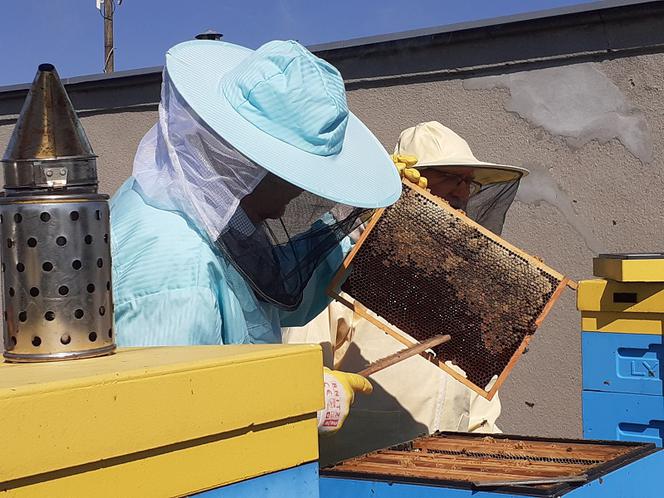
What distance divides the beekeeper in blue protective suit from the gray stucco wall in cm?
202

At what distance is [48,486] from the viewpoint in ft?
2.58

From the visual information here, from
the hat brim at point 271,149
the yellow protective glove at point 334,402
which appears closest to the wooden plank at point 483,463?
the yellow protective glove at point 334,402

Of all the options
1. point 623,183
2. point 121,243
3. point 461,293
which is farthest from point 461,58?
point 121,243

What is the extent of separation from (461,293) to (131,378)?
157 cm

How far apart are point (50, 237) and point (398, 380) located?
1.75m

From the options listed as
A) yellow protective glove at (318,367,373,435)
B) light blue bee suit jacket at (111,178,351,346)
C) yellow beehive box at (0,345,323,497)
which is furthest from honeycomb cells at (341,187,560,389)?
yellow beehive box at (0,345,323,497)

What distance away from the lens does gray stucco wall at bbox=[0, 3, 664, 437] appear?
357 cm

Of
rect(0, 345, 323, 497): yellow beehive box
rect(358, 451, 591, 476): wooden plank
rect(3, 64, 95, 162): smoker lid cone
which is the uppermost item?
rect(3, 64, 95, 162): smoker lid cone

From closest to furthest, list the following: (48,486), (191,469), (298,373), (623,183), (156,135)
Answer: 1. (48,486)
2. (191,469)
3. (298,373)
4. (156,135)
5. (623,183)

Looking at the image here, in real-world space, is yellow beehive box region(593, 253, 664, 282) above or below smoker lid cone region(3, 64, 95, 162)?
below

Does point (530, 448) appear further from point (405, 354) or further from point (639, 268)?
point (639, 268)

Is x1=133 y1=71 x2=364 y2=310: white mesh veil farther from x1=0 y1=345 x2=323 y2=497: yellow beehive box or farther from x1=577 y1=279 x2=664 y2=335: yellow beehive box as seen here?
x1=577 y1=279 x2=664 y2=335: yellow beehive box

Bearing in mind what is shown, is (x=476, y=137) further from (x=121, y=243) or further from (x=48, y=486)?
(x=48, y=486)

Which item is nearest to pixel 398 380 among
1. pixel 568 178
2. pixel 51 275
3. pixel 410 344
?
pixel 410 344
